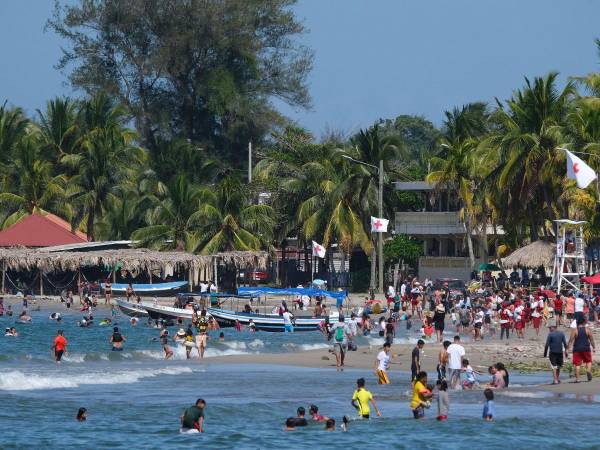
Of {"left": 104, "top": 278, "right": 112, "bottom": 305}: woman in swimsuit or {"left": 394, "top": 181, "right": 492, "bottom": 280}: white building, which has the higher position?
{"left": 394, "top": 181, "right": 492, "bottom": 280}: white building

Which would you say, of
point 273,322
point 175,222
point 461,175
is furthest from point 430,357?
point 175,222

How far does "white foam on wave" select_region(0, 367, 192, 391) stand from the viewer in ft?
102

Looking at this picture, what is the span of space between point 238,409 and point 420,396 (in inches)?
181

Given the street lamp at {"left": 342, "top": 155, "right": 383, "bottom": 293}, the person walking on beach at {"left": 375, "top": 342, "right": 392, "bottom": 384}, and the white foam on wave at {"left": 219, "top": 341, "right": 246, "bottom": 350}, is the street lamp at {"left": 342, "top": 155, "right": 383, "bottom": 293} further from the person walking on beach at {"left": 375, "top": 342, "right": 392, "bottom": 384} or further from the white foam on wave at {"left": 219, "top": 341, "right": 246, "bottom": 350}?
the person walking on beach at {"left": 375, "top": 342, "right": 392, "bottom": 384}

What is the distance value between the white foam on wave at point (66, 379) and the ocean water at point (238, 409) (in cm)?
3

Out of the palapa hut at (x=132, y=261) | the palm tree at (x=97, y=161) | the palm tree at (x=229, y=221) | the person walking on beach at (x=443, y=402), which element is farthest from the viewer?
the palm tree at (x=97, y=161)

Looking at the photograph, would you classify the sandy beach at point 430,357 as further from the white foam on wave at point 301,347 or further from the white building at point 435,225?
the white building at point 435,225

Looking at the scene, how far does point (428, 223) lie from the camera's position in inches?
2630

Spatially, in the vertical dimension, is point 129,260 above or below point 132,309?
above

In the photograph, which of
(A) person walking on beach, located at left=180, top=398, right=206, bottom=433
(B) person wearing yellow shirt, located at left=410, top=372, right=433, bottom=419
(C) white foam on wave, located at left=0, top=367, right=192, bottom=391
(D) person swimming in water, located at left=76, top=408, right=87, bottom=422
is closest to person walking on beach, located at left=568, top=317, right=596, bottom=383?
(B) person wearing yellow shirt, located at left=410, top=372, right=433, bottom=419

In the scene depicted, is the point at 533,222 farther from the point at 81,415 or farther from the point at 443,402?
the point at 81,415

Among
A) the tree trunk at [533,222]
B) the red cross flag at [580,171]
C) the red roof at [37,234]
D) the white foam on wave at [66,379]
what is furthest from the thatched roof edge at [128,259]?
the white foam on wave at [66,379]

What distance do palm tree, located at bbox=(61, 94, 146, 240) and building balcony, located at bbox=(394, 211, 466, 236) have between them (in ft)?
54.7

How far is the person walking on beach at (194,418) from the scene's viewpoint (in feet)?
76.3
